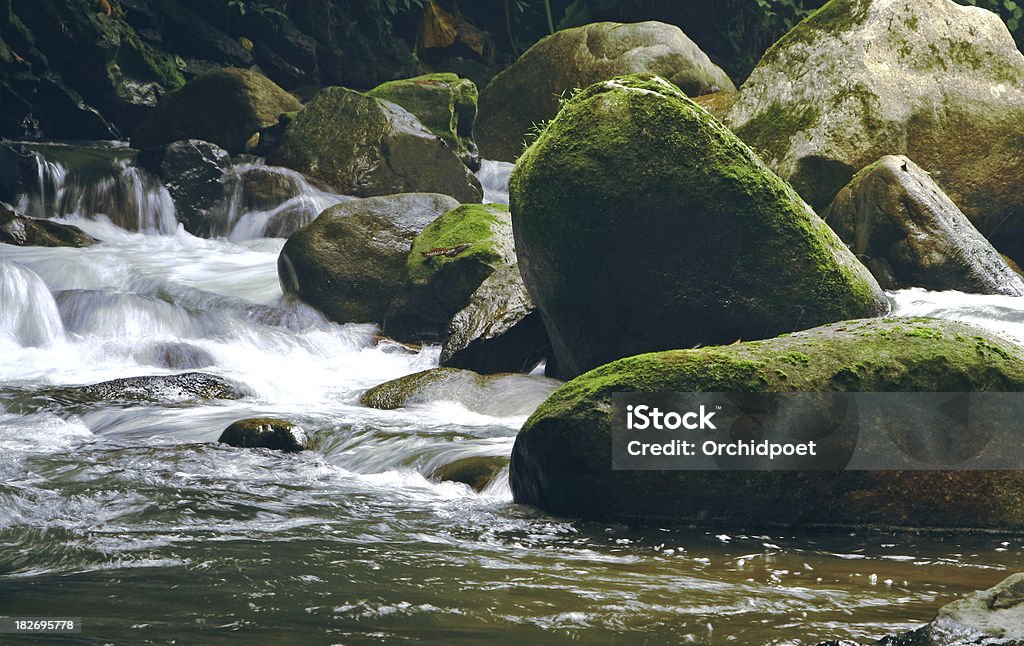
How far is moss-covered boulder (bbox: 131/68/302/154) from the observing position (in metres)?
14.1

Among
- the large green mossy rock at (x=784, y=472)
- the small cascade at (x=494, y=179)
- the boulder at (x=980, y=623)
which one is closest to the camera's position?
the boulder at (x=980, y=623)

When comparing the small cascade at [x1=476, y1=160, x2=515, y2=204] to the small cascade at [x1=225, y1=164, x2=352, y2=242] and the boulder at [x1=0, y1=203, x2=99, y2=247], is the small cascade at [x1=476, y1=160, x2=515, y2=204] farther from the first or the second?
the boulder at [x1=0, y1=203, x2=99, y2=247]

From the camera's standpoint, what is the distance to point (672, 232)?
6531 millimetres

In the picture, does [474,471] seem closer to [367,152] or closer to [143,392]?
[143,392]

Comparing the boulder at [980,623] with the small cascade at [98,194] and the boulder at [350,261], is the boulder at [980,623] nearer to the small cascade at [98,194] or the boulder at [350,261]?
the boulder at [350,261]

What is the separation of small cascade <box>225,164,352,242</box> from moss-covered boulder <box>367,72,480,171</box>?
7.28 ft

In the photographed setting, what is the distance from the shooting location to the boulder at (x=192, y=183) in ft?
42.0

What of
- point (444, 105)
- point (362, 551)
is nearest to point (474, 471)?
point (362, 551)

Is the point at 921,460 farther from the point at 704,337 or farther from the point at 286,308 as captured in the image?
the point at 286,308

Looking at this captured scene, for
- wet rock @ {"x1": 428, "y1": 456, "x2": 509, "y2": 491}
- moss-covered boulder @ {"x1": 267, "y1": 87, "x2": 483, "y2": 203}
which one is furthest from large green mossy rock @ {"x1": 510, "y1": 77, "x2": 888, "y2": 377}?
moss-covered boulder @ {"x1": 267, "y1": 87, "x2": 483, "y2": 203}

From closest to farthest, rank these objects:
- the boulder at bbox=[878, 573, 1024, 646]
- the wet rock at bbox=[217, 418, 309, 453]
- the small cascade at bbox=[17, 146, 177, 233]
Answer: the boulder at bbox=[878, 573, 1024, 646] → the wet rock at bbox=[217, 418, 309, 453] → the small cascade at bbox=[17, 146, 177, 233]

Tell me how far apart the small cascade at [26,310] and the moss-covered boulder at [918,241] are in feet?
23.0

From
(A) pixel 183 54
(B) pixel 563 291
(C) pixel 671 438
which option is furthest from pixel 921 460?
(A) pixel 183 54

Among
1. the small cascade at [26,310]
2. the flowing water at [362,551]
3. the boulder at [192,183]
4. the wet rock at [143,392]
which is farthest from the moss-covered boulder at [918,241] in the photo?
the boulder at [192,183]
